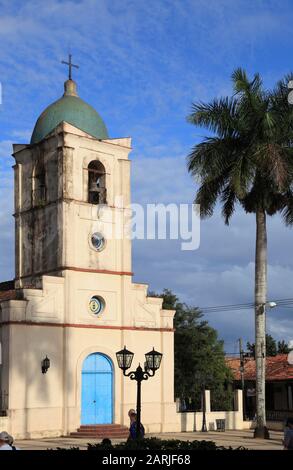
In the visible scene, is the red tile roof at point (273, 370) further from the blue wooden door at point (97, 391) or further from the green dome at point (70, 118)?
the green dome at point (70, 118)

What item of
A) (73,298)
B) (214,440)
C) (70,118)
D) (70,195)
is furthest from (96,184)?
(214,440)

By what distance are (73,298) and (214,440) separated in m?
8.25

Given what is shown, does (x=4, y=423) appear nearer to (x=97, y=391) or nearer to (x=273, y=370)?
(x=97, y=391)

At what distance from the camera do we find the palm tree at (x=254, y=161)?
100ft

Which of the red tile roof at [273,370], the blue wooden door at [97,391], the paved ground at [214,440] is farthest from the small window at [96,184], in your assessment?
the red tile roof at [273,370]

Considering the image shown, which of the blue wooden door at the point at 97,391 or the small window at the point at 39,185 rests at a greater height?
the small window at the point at 39,185

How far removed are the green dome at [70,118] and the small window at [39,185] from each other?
1.33 m

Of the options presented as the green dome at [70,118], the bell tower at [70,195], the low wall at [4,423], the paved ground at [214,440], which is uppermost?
the green dome at [70,118]

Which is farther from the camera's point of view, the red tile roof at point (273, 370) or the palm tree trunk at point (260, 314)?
the red tile roof at point (273, 370)

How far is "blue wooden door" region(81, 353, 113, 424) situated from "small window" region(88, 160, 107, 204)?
692 centimetres

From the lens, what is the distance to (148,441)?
15711mm

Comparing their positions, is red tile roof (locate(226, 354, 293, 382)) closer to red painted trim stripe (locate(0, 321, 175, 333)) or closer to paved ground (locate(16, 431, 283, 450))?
paved ground (locate(16, 431, 283, 450))

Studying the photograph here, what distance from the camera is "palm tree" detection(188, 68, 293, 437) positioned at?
100 ft

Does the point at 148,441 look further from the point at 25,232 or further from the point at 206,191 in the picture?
the point at 25,232
